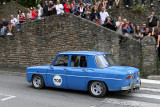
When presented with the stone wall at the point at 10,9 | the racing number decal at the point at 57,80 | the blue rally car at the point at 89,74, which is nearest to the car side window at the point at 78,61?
the blue rally car at the point at 89,74

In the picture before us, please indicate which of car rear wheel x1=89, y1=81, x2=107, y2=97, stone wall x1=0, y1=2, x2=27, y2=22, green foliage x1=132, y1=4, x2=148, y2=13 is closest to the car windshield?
Answer: car rear wheel x1=89, y1=81, x2=107, y2=97

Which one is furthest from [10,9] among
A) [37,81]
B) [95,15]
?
[37,81]

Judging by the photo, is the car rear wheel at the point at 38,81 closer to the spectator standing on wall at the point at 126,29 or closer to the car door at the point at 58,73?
the car door at the point at 58,73

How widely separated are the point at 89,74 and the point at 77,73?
50 cm

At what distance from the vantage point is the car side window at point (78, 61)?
7.89 m

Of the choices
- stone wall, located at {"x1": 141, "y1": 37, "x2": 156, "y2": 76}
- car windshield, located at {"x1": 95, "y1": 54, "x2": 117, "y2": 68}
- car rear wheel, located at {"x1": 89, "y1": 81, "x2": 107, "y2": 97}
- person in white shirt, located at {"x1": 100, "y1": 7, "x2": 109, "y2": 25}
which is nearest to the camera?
car rear wheel, located at {"x1": 89, "y1": 81, "x2": 107, "y2": 97}

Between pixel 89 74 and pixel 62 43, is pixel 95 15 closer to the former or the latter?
pixel 62 43

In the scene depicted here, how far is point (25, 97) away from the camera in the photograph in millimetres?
7664

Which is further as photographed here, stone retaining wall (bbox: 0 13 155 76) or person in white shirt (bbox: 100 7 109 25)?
person in white shirt (bbox: 100 7 109 25)

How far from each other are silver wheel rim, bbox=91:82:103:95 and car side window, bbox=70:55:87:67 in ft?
2.77

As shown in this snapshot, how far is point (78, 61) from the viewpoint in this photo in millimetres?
8023

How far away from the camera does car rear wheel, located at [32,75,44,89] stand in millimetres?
8797

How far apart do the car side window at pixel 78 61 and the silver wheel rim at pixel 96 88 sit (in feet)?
2.77

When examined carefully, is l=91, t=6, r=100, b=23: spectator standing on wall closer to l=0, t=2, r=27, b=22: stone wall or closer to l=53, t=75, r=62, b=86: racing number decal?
l=53, t=75, r=62, b=86: racing number decal
